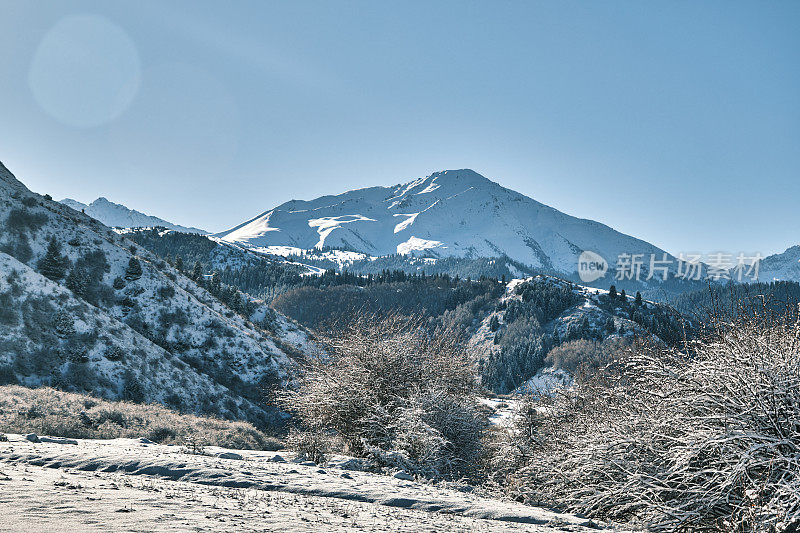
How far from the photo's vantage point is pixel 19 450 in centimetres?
1070

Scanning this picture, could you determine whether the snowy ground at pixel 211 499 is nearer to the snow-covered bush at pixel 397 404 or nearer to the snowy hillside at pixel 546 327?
the snow-covered bush at pixel 397 404

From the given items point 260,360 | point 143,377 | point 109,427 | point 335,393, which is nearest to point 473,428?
point 335,393

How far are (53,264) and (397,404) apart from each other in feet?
111

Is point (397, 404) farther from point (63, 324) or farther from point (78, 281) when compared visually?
point (78, 281)

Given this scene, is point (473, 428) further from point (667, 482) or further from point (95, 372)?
point (95, 372)

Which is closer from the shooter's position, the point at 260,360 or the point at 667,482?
the point at 667,482

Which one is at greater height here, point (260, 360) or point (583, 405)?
point (583, 405)

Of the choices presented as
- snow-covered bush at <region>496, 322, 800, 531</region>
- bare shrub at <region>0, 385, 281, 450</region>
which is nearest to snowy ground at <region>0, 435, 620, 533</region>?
snow-covered bush at <region>496, 322, 800, 531</region>

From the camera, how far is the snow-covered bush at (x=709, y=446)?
7.84 meters

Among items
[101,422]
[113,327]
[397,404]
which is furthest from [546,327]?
[101,422]

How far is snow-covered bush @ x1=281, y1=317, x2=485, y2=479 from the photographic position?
16172 millimetres

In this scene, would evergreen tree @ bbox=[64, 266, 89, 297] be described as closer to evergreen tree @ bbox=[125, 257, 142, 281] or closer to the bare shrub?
evergreen tree @ bbox=[125, 257, 142, 281]

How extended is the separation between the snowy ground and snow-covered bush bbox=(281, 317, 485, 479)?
3.89 meters

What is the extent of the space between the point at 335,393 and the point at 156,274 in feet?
106
